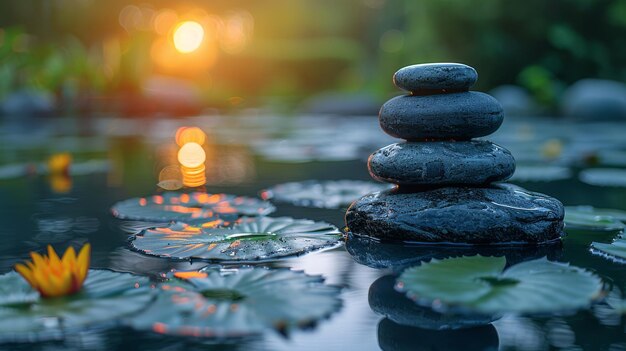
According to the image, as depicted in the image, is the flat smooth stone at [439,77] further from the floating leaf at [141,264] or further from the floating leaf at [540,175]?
the floating leaf at [540,175]

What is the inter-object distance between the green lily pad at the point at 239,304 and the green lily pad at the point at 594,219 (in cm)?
139

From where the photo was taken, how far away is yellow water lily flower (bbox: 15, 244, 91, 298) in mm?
1657

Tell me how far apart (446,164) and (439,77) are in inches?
13.7

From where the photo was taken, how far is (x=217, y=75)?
69.1 feet

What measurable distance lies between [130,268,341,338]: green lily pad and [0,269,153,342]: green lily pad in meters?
0.07

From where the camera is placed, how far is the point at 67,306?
1.63 meters

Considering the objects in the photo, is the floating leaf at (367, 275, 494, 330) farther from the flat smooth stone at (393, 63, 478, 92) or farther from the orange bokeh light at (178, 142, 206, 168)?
the orange bokeh light at (178, 142, 206, 168)

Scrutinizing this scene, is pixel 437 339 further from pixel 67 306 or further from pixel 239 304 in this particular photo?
pixel 67 306

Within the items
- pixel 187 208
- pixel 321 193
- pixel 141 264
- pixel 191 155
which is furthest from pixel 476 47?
pixel 141 264

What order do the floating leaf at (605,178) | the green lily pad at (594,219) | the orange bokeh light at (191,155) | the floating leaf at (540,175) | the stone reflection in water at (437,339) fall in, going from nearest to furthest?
the stone reflection in water at (437,339) < the green lily pad at (594,219) < the floating leaf at (605,178) < the floating leaf at (540,175) < the orange bokeh light at (191,155)

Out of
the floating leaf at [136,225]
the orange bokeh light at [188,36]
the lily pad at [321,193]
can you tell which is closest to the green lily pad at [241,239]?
the floating leaf at [136,225]

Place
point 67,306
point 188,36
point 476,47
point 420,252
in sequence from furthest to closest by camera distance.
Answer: point 188,36
point 476,47
point 420,252
point 67,306

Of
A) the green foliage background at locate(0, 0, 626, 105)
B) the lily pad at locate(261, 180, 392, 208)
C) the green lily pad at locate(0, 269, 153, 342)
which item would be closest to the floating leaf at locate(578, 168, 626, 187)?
the lily pad at locate(261, 180, 392, 208)

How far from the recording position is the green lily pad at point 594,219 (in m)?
2.75
